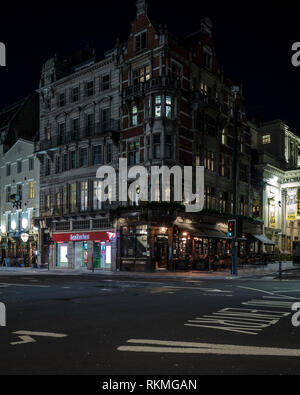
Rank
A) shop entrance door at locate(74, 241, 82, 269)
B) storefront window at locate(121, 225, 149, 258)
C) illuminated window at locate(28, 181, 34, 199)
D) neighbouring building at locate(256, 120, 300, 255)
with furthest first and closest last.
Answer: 1. neighbouring building at locate(256, 120, 300, 255)
2. illuminated window at locate(28, 181, 34, 199)
3. shop entrance door at locate(74, 241, 82, 269)
4. storefront window at locate(121, 225, 149, 258)

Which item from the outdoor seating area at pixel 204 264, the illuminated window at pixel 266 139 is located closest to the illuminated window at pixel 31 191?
the outdoor seating area at pixel 204 264

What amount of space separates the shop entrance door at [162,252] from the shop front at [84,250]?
408 cm

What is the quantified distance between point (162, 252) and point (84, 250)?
361 inches

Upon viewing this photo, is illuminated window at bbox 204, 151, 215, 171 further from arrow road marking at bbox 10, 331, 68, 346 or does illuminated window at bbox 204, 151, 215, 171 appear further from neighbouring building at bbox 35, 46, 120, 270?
arrow road marking at bbox 10, 331, 68, 346

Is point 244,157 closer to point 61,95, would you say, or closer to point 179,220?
point 179,220

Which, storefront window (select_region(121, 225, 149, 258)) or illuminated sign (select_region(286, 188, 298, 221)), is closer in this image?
storefront window (select_region(121, 225, 149, 258))

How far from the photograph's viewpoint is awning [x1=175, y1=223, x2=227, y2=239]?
36025mm

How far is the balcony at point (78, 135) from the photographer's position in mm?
39594

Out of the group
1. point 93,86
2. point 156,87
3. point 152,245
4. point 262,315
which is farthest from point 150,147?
point 262,315

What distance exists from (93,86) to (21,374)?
38.5m

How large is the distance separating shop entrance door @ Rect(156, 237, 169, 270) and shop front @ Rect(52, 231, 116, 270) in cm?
408

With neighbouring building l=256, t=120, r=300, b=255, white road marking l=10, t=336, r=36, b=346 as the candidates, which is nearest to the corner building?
neighbouring building l=256, t=120, r=300, b=255

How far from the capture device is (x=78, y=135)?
42.5 m

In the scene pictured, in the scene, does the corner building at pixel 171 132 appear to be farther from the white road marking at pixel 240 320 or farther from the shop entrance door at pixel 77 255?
the white road marking at pixel 240 320
